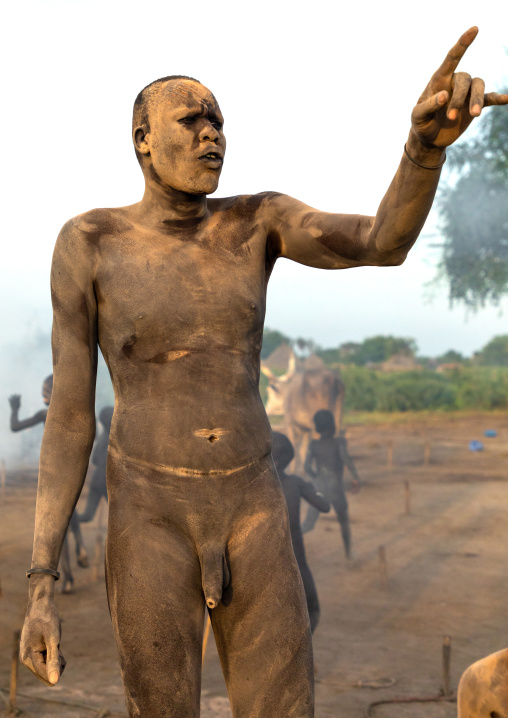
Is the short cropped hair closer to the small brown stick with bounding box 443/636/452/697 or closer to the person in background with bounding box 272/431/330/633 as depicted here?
the person in background with bounding box 272/431/330/633

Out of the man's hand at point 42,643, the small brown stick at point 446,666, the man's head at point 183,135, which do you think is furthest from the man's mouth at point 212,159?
the small brown stick at point 446,666

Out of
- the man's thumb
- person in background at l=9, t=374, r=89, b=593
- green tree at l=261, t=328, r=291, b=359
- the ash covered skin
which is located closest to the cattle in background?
person in background at l=9, t=374, r=89, b=593

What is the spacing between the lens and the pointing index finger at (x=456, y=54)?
1817mm

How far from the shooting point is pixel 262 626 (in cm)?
214

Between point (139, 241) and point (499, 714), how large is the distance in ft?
6.14

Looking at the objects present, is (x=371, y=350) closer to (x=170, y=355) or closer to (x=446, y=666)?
(x=446, y=666)

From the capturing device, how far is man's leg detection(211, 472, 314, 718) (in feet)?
7.00

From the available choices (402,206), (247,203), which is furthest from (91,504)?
(402,206)

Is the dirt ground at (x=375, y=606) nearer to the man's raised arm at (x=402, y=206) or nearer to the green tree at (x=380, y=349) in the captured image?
the man's raised arm at (x=402, y=206)

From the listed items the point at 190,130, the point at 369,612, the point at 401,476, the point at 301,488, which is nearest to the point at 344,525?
the point at 369,612

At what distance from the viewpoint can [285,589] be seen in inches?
85.7

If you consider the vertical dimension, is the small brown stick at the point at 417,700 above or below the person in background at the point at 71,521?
below

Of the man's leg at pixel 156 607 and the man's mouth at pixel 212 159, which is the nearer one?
the man's leg at pixel 156 607

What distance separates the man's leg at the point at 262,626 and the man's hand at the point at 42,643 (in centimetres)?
40
